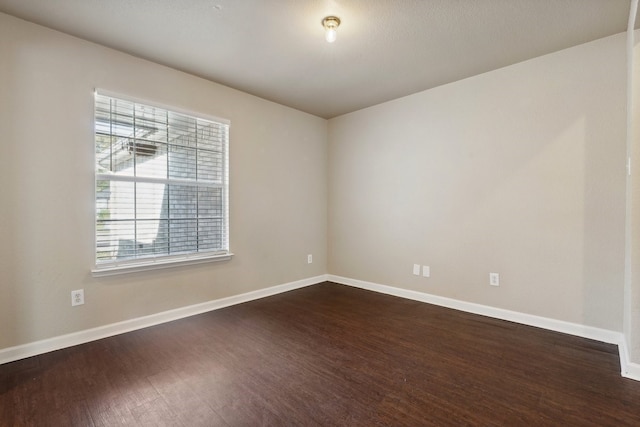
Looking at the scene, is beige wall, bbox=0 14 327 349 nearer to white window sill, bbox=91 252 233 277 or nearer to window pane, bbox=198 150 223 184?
white window sill, bbox=91 252 233 277

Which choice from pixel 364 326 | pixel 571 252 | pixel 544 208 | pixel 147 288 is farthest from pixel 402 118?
pixel 147 288

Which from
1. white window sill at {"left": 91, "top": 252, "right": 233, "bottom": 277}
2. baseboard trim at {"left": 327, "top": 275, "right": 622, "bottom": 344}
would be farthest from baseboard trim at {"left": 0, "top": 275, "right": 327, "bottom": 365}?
baseboard trim at {"left": 327, "top": 275, "right": 622, "bottom": 344}

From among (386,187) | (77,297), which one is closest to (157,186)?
(77,297)

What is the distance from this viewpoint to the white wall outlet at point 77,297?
7.98 feet

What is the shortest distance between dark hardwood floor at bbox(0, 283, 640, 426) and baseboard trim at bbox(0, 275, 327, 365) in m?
0.08

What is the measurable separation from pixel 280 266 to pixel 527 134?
3.08 meters

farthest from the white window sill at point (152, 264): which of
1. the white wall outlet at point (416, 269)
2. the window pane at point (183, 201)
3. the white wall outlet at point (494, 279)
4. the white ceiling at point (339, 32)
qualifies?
the white wall outlet at point (494, 279)

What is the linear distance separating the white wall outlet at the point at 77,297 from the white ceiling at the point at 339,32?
206cm

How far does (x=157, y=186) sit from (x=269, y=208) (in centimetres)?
134

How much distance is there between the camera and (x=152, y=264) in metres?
2.83

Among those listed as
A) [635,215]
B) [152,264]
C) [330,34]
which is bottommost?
[152,264]

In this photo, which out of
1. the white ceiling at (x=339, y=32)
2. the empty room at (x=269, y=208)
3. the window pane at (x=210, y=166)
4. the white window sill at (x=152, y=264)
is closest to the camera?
the empty room at (x=269, y=208)

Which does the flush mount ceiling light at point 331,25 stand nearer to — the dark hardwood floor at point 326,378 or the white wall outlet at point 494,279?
the dark hardwood floor at point 326,378

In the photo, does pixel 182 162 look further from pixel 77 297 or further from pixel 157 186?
pixel 77 297
